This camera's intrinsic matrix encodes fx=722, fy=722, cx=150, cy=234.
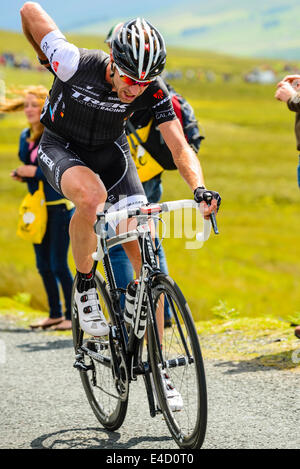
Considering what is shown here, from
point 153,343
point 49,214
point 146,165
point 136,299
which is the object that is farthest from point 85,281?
point 49,214

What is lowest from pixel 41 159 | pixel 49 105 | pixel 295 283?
pixel 295 283

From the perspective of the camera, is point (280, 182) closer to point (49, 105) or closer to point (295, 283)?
point (295, 283)

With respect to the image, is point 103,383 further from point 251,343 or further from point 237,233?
point 237,233

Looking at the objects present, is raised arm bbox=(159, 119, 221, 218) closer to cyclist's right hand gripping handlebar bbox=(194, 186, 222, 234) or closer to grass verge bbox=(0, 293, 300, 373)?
cyclist's right hand gripping handlebar bbox=(194, 186, 222, 234)

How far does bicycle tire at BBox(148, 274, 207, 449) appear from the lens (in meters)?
3.76

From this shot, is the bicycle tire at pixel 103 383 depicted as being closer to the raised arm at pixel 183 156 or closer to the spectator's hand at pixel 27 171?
the raised arm at pixel 183 156

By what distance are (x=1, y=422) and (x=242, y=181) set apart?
4412 cm

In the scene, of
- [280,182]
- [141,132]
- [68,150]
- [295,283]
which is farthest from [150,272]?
[280,182]

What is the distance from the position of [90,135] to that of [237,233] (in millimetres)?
23786

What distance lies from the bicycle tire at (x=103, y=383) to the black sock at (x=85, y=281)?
5 cm

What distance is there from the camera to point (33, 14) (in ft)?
15.8

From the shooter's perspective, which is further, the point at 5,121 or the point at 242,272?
the point at 5,121

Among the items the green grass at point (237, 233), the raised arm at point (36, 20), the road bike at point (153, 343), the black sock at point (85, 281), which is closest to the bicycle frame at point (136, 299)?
the road bike at point (153, 343)

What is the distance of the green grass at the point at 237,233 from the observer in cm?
1327
